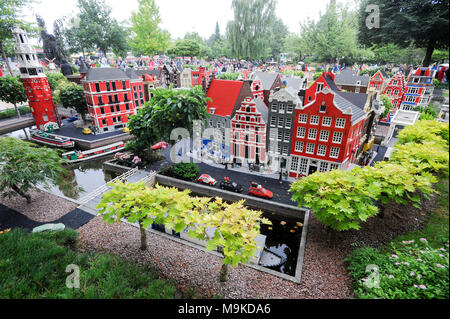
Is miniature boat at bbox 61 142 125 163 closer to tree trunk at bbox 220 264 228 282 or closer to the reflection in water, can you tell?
the reflection in water

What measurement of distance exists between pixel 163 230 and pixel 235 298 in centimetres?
909

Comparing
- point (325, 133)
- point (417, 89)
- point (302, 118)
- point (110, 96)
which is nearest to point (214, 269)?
point (325, 133)

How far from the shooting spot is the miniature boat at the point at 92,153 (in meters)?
36.2

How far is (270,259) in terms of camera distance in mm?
19641

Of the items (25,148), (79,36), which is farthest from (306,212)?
(79,36)

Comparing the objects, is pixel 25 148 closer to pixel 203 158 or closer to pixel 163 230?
pixel 163 230

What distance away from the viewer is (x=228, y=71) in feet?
292

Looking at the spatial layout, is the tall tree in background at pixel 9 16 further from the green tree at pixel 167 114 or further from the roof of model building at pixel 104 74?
the green tree at pixel 167 114

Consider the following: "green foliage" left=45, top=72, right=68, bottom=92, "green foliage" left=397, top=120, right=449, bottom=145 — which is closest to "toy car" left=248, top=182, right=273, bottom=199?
"green foliage" left=397, top=120, right=449, bottom=145

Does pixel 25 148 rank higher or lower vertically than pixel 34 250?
higher

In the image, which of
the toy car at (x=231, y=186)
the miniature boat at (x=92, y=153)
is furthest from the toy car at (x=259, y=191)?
the miniature boat at (x=92, y=153)

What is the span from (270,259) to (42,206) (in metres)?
23.4

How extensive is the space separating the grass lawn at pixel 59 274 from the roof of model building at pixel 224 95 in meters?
23.8
